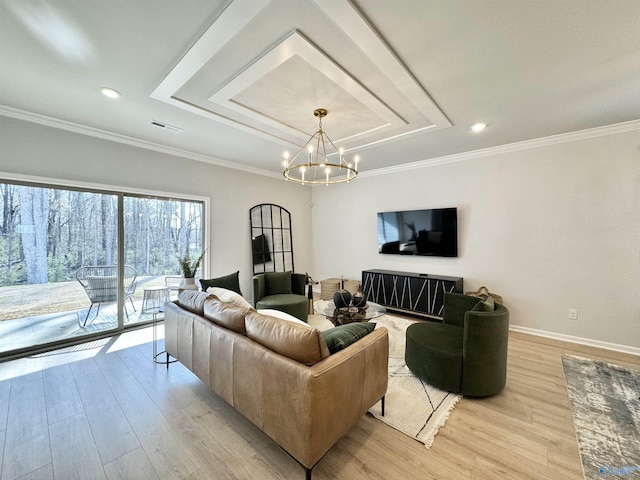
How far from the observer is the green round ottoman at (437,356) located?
7.34ft

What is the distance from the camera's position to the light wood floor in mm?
1538

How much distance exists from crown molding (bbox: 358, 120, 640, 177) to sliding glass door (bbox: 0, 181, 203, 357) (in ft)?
13.5

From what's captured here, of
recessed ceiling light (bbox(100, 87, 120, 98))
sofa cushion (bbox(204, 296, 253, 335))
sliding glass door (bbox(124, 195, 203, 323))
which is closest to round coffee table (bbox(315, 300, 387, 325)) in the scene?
sofa cushion (bbox(204, 296, 253, 335))

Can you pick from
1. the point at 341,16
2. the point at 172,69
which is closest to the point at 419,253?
the point at 341,16

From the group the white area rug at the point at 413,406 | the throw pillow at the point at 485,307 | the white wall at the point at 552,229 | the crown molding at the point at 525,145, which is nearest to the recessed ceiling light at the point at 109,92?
the white area rug at the point at 413,406

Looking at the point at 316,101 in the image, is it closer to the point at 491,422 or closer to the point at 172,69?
the point at 172,69

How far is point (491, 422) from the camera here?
195 cm

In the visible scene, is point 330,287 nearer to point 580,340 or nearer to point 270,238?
point 270,238

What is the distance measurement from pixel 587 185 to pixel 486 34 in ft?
9.28

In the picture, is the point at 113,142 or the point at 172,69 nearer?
the point at 172,69

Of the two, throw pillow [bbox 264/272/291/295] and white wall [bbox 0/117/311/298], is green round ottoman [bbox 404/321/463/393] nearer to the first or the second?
throw pillow [bbox 264/272/291/295]

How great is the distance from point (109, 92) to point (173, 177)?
67.0 inches

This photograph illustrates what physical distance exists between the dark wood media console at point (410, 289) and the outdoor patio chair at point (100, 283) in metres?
3.86

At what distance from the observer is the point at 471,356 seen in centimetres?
217
